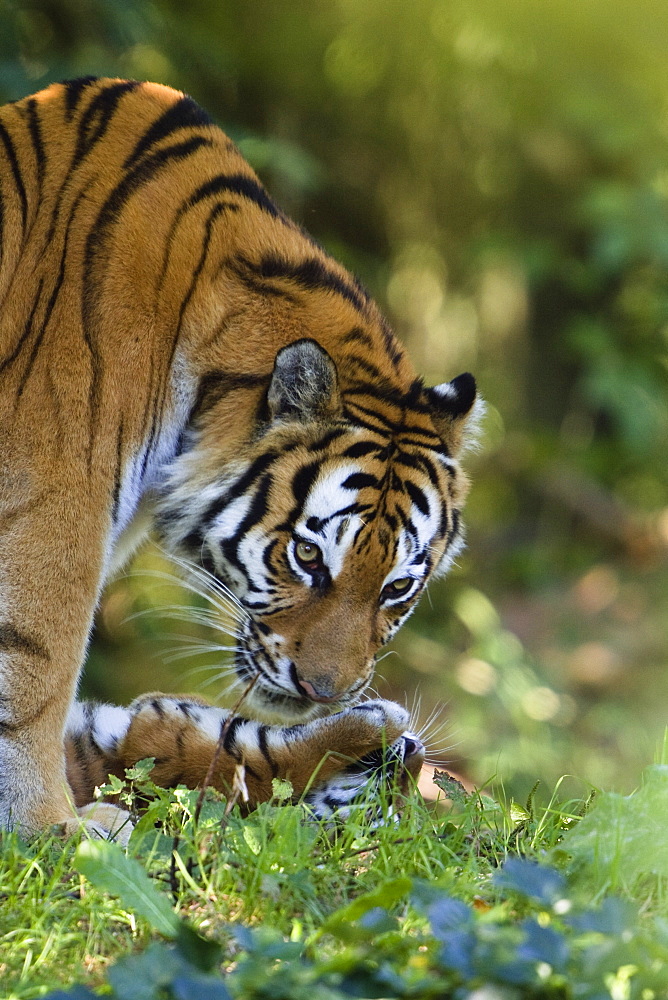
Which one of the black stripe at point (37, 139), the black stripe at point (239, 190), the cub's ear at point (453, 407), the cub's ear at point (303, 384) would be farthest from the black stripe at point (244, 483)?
the black stripe at point (37, 139)

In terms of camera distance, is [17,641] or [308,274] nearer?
[17,641]

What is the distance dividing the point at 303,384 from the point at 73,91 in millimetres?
1298

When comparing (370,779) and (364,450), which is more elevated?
(364,450)

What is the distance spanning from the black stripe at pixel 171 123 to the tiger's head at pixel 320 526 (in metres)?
0.88

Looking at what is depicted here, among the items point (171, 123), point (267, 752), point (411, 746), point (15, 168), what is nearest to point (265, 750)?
point (267, 752)

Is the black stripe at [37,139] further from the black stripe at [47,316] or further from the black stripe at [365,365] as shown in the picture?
the black stripe at [365,365]

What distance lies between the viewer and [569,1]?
629 centimetres

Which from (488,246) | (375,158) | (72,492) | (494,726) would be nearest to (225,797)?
(72,492)

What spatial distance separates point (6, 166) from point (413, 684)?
5429 millimetres

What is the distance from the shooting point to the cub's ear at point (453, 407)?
3.47 metres

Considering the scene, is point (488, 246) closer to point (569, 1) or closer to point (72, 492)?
point (569, 1)

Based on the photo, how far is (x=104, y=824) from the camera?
280 cm

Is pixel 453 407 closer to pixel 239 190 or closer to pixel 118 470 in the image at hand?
pixel 239 190

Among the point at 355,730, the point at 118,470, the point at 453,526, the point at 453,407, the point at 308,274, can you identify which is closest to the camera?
the point at 355,730
